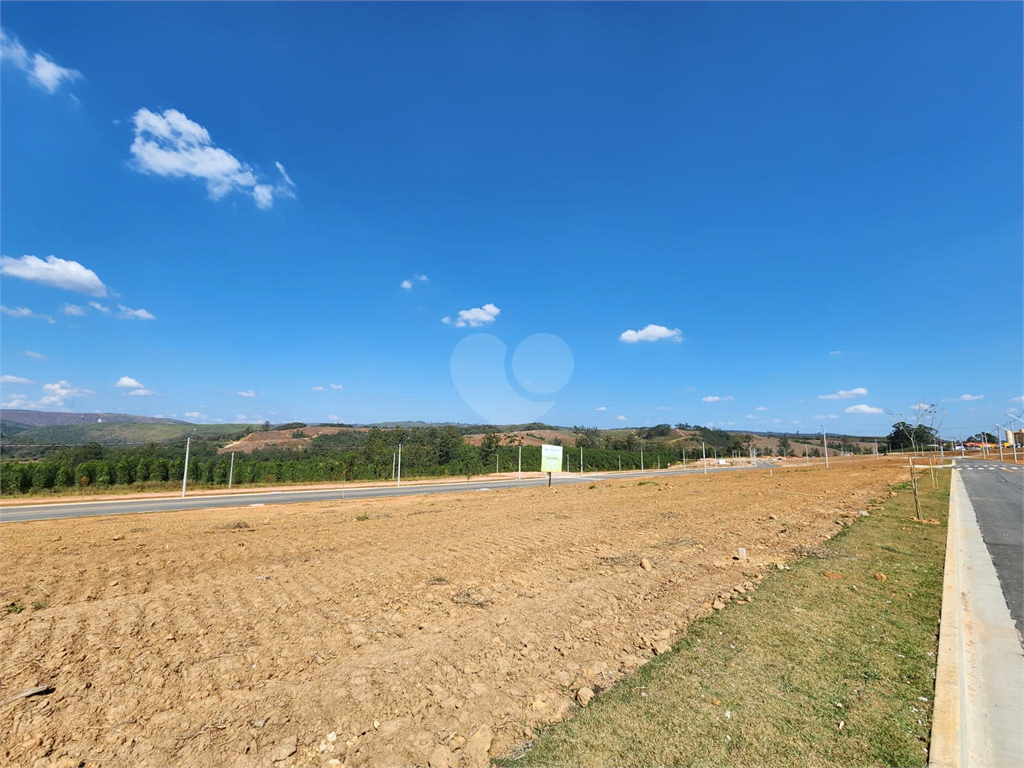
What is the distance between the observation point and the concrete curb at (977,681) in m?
3.08

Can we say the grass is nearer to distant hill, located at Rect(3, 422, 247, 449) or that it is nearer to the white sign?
the white sign

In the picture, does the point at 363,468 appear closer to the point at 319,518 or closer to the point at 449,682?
the point at 319,518

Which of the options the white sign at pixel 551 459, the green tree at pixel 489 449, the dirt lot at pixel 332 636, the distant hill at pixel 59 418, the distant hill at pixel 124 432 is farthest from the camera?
the distant hill at pixel 59 418

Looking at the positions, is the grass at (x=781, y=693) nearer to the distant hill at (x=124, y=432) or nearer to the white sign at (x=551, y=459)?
the white sign at (x=551, y=459)

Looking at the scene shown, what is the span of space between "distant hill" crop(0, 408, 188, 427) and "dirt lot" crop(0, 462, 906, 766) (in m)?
196

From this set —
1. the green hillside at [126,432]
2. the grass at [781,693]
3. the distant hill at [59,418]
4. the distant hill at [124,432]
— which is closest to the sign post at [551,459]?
the grass at [781,693]

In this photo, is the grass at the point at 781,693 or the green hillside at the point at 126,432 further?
the green hillside at the point at 126,432

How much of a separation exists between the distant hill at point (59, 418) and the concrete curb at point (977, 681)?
205m

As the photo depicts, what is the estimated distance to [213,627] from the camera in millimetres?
5562

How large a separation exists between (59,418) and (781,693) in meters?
275

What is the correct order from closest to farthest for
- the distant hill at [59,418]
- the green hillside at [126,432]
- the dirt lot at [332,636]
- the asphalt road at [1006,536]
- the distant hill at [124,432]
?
the dirt lot at [332,636] < the asphalt road at [1006,536] < the distant hill at [124,432] < the green hillside at [126,432] < the distant hill at [59,418]

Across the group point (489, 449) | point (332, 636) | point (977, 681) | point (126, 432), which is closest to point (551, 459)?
point (332, 636)

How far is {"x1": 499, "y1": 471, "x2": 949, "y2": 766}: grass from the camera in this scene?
3.07m

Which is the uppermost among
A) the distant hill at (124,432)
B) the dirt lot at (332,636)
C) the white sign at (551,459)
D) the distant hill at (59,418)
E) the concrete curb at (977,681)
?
the distant hill at (59,418)
